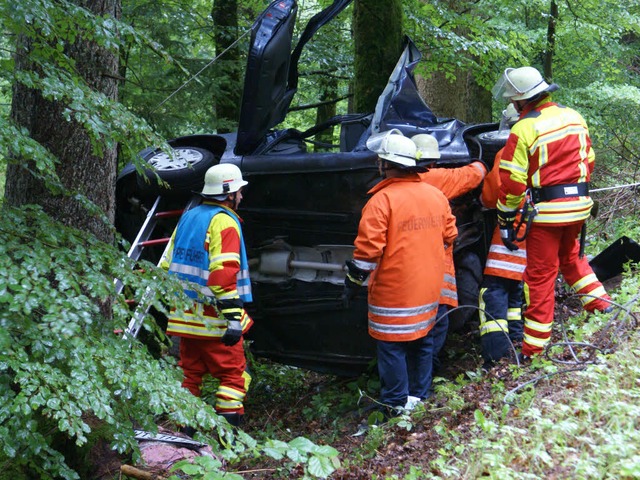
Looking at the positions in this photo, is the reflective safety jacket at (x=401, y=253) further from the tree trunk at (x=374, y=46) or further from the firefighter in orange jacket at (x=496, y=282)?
the tree trunk at (x=374, y=46)

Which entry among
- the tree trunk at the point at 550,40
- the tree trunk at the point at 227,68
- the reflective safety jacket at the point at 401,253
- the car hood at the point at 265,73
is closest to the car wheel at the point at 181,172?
the car hood at the point at 265,73

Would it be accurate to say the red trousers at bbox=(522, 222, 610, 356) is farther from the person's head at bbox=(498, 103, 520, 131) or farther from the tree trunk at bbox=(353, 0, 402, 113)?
the tree trunk at bbox=(353, 0, 402, 113)

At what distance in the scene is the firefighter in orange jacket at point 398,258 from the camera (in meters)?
4.59

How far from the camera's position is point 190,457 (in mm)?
3998

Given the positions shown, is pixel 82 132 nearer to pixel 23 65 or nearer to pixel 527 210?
pixel 23 65

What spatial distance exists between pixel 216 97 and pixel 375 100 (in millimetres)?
3202

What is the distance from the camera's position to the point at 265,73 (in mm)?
5090

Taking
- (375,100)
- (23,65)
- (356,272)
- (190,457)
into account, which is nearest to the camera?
(23,65)

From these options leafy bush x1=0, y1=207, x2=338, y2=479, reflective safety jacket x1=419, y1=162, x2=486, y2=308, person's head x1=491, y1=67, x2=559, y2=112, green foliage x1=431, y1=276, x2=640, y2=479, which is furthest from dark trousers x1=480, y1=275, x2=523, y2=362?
leafy bush x1=0, y1=207, x2=338, y2=479

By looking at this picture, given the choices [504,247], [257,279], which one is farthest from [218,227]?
[504,247]

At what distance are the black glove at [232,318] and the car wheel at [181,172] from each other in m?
1.25

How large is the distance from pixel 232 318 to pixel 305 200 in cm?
114

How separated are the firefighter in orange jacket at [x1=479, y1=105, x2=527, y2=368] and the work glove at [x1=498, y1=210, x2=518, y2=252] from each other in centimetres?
3

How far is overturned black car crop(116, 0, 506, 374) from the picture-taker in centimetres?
513
